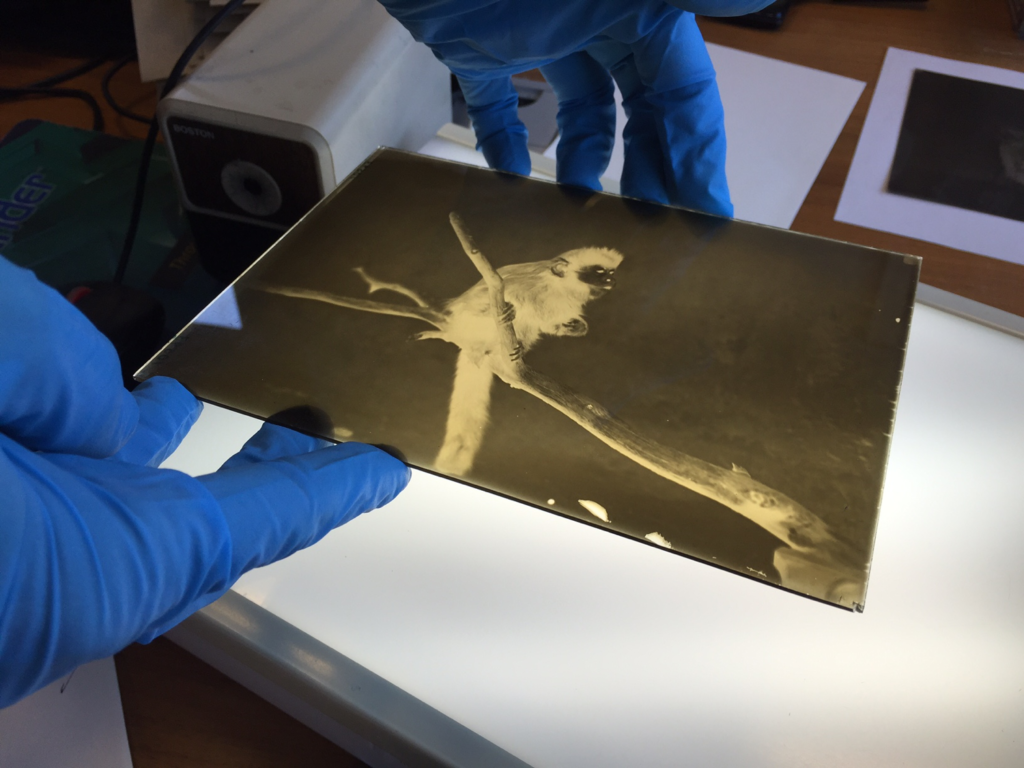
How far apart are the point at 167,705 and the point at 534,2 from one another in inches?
27.0

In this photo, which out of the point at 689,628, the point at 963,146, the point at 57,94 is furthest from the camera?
the point at 57,94

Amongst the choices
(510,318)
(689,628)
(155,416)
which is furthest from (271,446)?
(689,628)

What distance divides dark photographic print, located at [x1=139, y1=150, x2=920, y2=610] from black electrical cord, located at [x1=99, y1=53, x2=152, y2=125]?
25.3 inches

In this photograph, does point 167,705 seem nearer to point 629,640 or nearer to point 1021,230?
point 629,640

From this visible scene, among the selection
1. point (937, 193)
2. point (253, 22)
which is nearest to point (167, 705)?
point (253, 22)

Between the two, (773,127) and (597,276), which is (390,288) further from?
(773,127)

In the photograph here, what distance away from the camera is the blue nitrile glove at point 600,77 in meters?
0.53

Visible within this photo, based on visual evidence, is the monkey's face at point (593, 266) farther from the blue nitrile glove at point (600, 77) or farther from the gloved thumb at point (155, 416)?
the gloved thumb at point (155, 416)

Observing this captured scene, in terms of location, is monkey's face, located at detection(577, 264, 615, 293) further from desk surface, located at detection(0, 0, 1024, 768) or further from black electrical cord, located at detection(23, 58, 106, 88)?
black electrical cord, located at detection(23, 58, 106, 88)

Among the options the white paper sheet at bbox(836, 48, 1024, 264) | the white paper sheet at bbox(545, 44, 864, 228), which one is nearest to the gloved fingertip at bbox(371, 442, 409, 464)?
the white paper sheet at bbox(545, 44, 864, 228)

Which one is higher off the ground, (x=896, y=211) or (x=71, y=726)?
(x=896, y=211)

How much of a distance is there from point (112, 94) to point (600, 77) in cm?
86

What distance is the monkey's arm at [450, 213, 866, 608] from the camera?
375 mm

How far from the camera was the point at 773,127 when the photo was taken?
0.90 m
